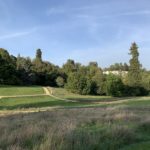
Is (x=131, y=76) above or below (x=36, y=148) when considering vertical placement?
above

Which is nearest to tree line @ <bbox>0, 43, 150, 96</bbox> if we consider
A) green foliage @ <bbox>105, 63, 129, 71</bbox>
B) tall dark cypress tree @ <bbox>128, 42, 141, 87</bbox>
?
tall dark cypress tree @ <bbox>128, 42, 141, 87</bbox>

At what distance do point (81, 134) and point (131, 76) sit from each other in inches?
3131

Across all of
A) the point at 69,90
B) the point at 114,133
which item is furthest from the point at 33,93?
the point at 114,133

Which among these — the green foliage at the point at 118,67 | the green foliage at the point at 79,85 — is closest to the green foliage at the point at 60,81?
the green foliage at the point at 79,85

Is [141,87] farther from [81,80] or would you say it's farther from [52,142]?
[52,142]

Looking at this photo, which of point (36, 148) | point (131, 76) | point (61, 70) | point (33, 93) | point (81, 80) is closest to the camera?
point (36, 148)

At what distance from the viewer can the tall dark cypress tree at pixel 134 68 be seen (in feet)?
276

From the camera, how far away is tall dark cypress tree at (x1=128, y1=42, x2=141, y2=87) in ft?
276

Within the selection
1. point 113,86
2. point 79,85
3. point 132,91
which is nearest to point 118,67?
point 132,91

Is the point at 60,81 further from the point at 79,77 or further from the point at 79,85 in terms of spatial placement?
the point at 79,85

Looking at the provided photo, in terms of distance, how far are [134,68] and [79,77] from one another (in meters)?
18.5

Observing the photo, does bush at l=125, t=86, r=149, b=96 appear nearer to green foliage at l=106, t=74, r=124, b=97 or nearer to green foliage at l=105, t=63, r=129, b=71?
green foliage at l=106, t=74, r=124, b=97

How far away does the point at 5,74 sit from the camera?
8862 cm

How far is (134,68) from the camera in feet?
292
